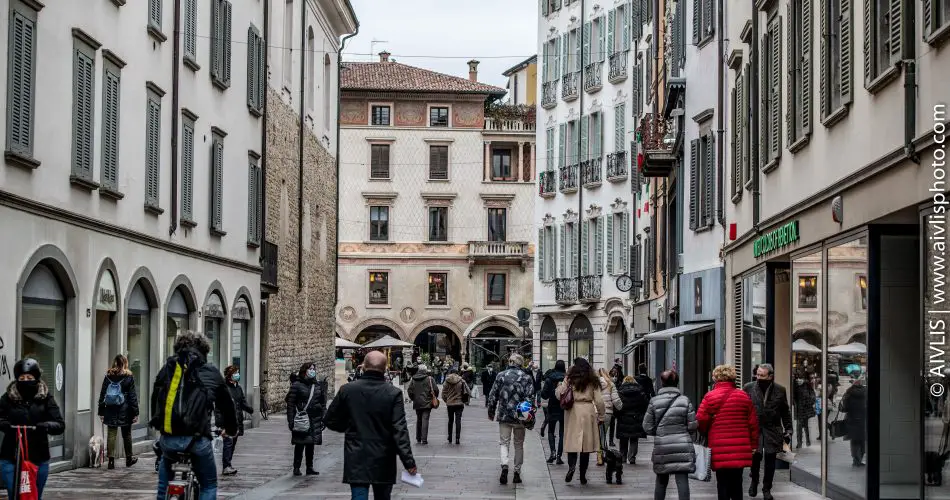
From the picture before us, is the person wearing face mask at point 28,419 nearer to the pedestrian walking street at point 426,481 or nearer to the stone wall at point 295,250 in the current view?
the pedestrian walking street at point 426,481

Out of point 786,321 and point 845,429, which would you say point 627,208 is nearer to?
point 786,321

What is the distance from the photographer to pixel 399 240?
76062mm

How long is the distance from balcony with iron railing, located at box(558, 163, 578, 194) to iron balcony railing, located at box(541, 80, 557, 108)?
3.20 m

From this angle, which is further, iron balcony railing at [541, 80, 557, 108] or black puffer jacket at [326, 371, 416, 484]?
iron balcony railing at [541, 80, 557, 108]

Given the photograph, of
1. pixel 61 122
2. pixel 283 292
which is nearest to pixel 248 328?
pixel 283 292

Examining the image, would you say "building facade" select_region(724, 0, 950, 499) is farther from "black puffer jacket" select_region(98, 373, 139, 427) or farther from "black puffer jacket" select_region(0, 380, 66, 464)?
"black puffer jacket" select_region(98, 373, 139, 427)

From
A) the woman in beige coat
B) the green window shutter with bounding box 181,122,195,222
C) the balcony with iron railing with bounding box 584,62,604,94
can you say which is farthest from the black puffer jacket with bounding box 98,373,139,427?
the balcony with iron railing with bounding box 584,62,604,94

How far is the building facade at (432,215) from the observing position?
75625 millimetres

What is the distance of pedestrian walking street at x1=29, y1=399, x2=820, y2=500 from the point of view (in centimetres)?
1756

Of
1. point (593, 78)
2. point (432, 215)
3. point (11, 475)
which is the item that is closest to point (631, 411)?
point (11, 475)

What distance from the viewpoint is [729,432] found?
1395 centimetres

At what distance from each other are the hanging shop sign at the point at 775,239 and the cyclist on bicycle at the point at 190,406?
30.7 feet

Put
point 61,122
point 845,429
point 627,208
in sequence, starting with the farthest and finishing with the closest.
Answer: point 627,208 < point 61,122 < point 845,429

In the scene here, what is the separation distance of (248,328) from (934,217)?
2386 centimetres
